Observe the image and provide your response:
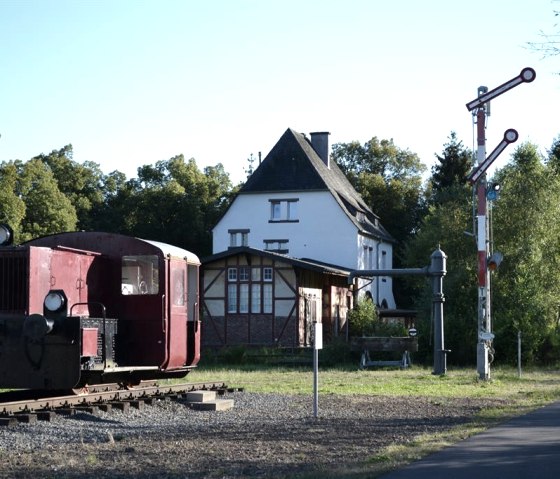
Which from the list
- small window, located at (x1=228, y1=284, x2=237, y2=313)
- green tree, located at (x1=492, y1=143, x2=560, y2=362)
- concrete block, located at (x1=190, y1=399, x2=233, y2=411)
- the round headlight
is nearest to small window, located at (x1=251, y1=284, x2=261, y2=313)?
small window, located at (x1=228, y1=284, x2=237, y2=313)

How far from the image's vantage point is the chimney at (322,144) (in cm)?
6488

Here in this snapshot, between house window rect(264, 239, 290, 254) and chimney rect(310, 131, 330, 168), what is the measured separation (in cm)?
737

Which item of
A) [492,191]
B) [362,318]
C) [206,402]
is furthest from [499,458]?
[362,318]

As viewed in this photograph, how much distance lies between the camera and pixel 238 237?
2402 inches

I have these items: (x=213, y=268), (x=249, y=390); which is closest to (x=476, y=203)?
(x=249, y=390)

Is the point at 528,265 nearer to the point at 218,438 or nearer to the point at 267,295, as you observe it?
the point at 267,295

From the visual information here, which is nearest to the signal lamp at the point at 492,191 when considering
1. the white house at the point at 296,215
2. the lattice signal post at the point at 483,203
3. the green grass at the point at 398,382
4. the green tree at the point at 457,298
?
the lattice signal post at the point at 483,203

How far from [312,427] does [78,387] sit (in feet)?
17.0

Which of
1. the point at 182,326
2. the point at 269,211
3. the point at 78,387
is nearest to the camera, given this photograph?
the point at 78,387

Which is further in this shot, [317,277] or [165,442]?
[317,277]

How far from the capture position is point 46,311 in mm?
16844

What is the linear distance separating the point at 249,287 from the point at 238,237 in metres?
13.8

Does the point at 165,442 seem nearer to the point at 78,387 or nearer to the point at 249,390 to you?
the point at 78,387

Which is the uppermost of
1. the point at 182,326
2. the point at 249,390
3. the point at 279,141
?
the point at 279,141
